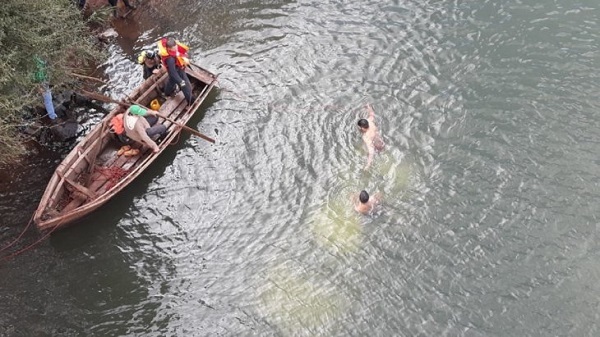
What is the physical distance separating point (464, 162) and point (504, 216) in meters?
2.00

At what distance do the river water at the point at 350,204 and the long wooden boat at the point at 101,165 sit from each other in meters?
0.66

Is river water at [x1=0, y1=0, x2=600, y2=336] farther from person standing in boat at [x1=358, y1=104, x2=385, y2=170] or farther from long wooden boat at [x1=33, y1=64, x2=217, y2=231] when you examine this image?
long wooden boat at [x1=33, y1=64, x2=217, y2=231]

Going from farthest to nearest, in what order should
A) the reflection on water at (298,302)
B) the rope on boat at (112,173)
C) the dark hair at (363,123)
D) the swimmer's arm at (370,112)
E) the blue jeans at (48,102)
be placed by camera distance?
1. the swimmer's arm at (370,112)
2. the blue jeans at (48,102)
3. the dark hair at (363,123)
4. the rope on boat at (112,173)
5. the reflection on water at (298,302)

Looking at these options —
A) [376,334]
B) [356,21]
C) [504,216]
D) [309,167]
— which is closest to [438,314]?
[376,334]

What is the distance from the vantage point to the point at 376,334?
37.8ft

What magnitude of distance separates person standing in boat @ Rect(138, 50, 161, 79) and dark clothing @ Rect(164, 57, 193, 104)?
88 cm

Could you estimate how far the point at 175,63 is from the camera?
53.0 feet

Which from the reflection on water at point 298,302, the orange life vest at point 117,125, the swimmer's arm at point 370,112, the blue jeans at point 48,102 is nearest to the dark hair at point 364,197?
the reflection on water at point 298,302

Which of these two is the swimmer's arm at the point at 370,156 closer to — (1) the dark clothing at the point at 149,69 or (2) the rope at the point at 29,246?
(1) the dark clothing at the point at 149,69

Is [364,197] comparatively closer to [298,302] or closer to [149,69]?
[298,302]

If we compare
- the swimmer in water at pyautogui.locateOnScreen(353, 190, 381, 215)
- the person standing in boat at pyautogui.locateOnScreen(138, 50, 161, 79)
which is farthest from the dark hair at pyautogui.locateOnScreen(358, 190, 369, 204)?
the person standing in boat at pyautogui.locateOnScreen(138, 50, 161, 79)

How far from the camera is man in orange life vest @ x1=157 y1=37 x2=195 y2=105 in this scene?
15883 mm

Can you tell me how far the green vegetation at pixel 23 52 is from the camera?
41.3 feet

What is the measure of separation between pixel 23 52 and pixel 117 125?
307 centimetres
